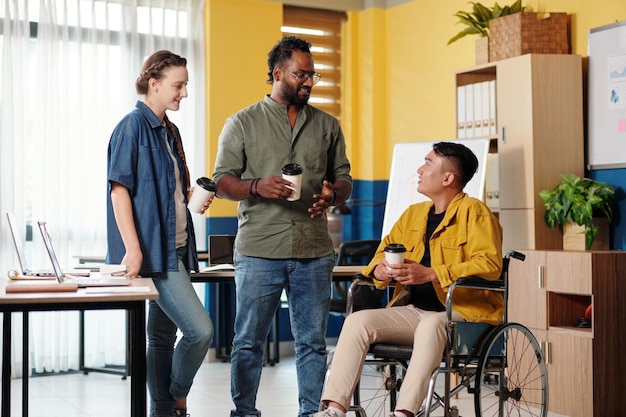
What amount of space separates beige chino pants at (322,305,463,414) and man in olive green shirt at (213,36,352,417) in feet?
0.82

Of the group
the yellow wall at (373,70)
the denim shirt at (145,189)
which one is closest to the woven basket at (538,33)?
the yellow wall at (373,70)

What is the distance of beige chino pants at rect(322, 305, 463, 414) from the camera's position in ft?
10.0

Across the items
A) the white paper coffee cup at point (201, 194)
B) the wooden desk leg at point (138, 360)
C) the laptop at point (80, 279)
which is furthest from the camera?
the white paper coffee cup at point (201, 194)

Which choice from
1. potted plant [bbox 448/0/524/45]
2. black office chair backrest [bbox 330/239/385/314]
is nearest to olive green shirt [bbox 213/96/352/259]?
black office chair backrest [bbox 330/239/385/314]

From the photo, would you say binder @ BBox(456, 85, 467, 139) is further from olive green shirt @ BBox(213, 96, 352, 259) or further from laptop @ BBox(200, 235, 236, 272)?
olive green shirt @ BBox(213, 96, 352, 259)

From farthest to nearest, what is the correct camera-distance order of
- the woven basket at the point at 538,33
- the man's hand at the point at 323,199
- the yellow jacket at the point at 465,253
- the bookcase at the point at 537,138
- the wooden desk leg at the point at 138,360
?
the woven basket at the point at 538,33
the bookcase at the point at 537,138
the man's hand at the point at 323,199
the yellow jacket at the point at 465,253
the wooden desk leg at the point at 138,360

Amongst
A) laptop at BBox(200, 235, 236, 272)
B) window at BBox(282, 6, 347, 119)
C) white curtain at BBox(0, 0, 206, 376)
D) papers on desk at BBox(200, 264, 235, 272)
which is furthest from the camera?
window at BBox(282, 6, 347, 119)

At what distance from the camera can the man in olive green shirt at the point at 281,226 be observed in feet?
11.2

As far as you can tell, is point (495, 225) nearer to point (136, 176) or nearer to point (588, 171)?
point (136, 176)

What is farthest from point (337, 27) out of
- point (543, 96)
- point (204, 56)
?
point (543, 96)

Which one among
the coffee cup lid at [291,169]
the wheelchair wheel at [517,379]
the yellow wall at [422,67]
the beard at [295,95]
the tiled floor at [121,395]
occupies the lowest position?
the tiled floor at [121,395]

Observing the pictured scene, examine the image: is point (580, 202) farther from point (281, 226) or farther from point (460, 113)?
point (281, 226)

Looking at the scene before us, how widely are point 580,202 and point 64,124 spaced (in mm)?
3256

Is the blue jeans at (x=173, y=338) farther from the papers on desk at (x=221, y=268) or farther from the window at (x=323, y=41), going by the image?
the window at (x=323, y=41)
